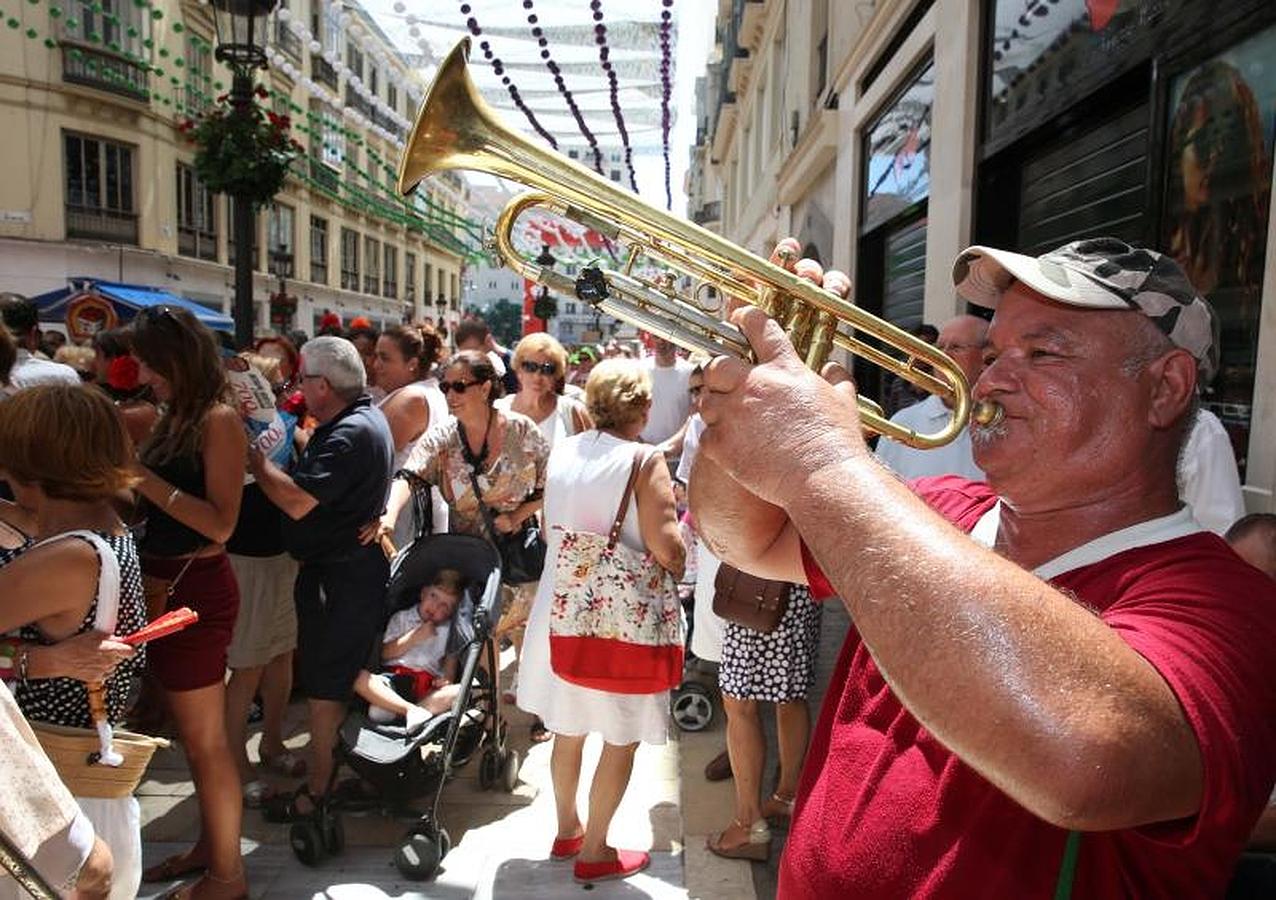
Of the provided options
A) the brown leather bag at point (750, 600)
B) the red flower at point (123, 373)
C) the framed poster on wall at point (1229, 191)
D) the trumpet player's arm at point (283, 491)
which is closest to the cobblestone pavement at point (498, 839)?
the brown leather bag at point (750, 600)

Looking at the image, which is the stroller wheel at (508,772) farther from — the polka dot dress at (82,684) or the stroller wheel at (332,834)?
the polka dot dress at (82,684)

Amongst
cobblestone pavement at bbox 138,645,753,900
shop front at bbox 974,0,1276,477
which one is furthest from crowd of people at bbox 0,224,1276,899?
shop front at bbox 974,0,1276,477

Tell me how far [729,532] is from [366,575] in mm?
2563

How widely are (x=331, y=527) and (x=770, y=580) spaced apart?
6.37 ft

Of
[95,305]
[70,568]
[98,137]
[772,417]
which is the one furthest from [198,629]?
[98,137]

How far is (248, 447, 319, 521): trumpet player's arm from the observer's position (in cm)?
355

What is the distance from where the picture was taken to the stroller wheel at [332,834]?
137 inches

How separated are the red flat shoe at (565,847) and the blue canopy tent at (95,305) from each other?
4.61 m

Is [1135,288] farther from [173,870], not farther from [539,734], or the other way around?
[539,734]

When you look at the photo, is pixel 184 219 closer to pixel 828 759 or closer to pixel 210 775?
pixel 210 775

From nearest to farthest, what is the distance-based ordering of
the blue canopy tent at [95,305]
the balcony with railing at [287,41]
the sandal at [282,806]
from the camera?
the sandal at [282,806] → the blue canopy tent at [95,305] → the balcony with railing at [287,41]

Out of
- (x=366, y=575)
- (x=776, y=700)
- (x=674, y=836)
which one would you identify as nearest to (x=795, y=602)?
(x=776, y=700)

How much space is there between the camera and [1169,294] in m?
1.36

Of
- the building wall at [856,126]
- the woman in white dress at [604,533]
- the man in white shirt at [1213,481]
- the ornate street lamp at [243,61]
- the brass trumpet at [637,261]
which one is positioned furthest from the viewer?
the building wall at [856,126]
